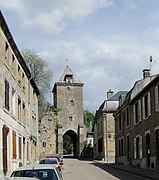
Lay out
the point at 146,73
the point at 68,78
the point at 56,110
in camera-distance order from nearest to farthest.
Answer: the point at 146,73 → the point at 56,110 → the point at 68,78

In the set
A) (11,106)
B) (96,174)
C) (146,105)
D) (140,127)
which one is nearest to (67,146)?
(140,127)

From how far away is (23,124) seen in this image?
137 ft

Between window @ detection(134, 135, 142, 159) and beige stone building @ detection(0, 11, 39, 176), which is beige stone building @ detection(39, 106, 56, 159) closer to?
beige stone building @ detection(0, 11, 39, 176)

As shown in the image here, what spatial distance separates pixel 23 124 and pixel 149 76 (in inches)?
648

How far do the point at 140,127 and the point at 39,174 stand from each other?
30.7 m

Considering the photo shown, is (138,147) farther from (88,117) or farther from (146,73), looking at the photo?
(88,117)

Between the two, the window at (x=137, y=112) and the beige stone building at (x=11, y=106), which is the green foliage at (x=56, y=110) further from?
the window at (x=137, y=112)

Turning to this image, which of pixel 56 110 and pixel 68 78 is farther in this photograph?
pixel 68 78

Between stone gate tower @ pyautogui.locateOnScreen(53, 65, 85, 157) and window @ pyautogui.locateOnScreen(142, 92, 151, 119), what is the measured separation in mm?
52207

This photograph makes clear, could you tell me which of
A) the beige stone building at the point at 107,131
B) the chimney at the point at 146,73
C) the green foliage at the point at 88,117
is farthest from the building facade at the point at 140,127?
the green foliage at the point at 88,117

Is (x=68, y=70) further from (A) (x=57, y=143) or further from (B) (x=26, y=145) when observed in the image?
(B) (x=26, y=145)

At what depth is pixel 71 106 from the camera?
9538cm

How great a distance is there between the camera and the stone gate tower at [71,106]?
305 feet

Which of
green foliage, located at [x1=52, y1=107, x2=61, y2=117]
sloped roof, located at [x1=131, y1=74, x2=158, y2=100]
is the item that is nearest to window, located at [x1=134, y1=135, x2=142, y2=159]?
sloped roof, located at [x1=131, y1=74, x2=158, y2=100]
